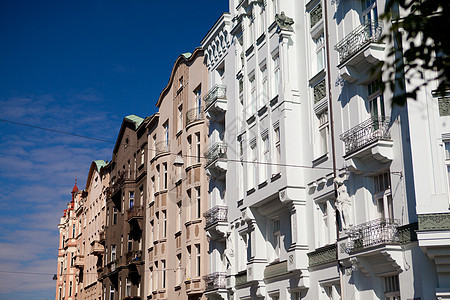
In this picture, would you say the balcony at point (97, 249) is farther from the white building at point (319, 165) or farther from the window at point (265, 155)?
the window at point (265, 155)

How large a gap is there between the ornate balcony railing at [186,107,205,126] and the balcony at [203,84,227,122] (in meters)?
2.16

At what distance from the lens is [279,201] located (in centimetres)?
2686

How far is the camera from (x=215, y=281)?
32.8 meters

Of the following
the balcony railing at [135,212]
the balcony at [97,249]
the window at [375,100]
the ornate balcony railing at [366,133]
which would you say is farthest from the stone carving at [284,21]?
the balcony at [97,249]

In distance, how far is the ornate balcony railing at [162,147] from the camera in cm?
4362

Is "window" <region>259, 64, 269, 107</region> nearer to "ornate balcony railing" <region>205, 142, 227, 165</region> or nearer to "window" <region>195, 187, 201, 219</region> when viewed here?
"ornate balcony railing" <region>205, 142, 227, 165</region>

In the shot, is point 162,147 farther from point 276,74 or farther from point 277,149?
point 277,149

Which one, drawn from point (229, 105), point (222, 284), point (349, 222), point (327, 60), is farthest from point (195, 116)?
point (349, 222)

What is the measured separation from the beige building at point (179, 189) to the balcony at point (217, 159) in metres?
2.07

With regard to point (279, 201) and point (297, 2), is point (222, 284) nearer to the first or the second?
point (279, 201)

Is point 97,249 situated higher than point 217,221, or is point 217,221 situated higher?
point 97,249

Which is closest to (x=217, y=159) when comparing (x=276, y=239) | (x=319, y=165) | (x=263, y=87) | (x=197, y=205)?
(x=197, y=205)

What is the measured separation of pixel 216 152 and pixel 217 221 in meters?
3.79

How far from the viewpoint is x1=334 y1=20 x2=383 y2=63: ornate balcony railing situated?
20859mm
